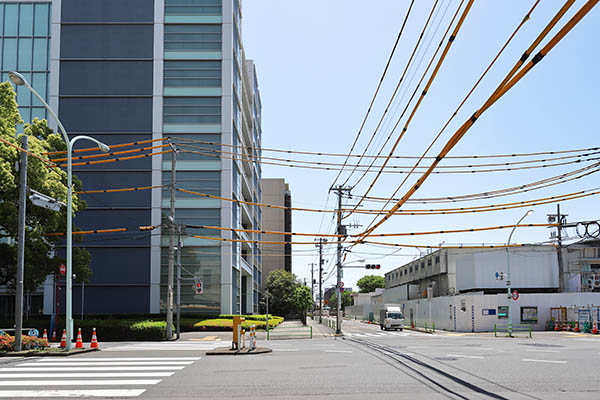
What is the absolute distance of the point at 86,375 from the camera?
15.2m

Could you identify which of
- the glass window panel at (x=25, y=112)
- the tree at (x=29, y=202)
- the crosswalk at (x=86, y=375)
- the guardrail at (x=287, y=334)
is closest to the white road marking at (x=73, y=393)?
the crosswalk at (x=86, y=375)

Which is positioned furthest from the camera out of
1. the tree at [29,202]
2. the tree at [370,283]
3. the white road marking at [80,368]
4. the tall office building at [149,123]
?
the tree at [370,283]

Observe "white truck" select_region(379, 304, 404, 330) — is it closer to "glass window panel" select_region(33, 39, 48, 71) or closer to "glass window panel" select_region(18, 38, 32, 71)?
"glass window panel" select_region(33, 39, 48, 71)

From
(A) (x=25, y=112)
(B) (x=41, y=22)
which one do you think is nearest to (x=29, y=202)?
(A) (x=25, y=112)

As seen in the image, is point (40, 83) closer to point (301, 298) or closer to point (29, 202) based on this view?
point (29, 202)

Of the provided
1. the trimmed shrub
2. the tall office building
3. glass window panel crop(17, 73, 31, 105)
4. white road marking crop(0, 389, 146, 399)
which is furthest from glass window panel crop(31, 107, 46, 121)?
white road marking crop(0, 389, 146, 399)

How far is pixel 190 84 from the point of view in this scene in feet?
165

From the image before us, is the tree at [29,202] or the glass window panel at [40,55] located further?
the glass window panel at [40,55]

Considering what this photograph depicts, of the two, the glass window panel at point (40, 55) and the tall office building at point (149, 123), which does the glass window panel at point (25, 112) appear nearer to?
the tall office building at point (149, 123)

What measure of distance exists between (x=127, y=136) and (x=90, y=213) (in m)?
7.15

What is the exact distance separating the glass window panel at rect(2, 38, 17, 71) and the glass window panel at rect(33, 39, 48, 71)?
5.78ft

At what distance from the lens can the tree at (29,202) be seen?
101ft

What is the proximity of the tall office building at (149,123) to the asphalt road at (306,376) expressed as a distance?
91.8ft

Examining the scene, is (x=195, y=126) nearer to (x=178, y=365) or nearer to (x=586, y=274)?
(x=178, y=365)
